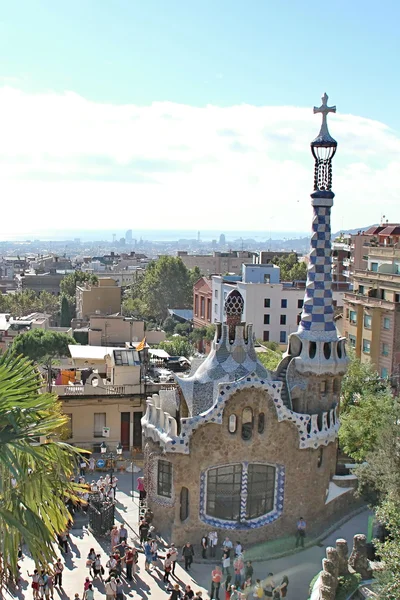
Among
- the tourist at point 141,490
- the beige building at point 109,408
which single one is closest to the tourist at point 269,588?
the tourist at point 141,490

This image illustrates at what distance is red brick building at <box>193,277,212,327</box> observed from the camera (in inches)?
3091

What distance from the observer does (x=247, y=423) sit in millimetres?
23062

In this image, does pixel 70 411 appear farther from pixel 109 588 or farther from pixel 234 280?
pixel 234 280

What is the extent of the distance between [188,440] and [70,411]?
11299 mm

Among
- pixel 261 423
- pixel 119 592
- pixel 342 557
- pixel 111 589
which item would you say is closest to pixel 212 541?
pixel 261 423

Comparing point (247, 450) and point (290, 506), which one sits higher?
point (247, 450)

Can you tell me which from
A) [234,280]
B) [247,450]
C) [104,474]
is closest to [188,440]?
[247,450]

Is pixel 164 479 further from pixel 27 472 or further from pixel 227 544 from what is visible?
pixel 27 472

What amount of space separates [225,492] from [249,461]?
1.32m

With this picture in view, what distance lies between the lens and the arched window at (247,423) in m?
23.0

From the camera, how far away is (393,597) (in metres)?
15.4

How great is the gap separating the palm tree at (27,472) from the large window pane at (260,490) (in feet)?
33.2

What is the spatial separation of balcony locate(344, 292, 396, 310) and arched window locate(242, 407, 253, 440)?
25738 mm

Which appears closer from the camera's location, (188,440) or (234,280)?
(188,440)
